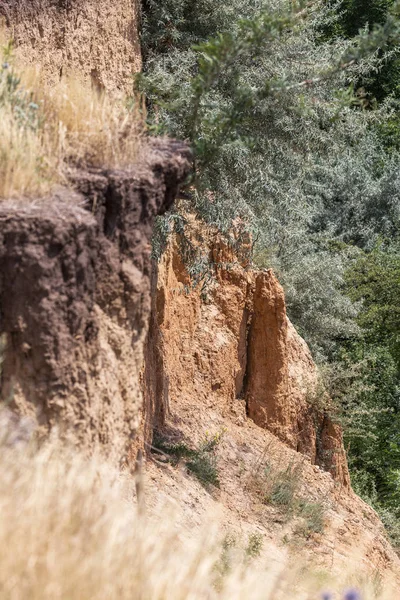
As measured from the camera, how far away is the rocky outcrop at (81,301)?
4676 millimetres

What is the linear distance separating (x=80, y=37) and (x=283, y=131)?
7.34 ft

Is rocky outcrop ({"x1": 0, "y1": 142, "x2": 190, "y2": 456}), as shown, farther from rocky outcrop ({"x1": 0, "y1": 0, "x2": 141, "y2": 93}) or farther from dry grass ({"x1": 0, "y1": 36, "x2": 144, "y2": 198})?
rocky outcrop ({"x1": 0, "y1": 0, "x2": 141, "y2": 93})

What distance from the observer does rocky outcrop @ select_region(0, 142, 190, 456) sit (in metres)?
4.68

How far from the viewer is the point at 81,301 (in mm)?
4906

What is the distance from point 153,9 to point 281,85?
2980 millimetres

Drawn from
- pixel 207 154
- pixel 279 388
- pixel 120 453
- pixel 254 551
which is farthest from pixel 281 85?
pixel 279 388

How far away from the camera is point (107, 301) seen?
523 cm

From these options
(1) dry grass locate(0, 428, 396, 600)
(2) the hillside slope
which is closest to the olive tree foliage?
(2) the hillside slope

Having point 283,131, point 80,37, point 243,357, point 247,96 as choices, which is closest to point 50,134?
point 247,96

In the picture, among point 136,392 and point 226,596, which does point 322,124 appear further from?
point 226,596

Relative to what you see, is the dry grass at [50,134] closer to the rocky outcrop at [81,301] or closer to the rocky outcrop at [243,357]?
the rocky outcrop at [81,301]

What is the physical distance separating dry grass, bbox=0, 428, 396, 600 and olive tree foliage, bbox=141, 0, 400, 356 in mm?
3625

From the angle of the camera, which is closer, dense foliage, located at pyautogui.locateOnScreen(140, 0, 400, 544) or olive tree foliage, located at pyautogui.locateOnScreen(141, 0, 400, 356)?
olive tree foliage, located at pyautogui.locateOnScreen(141, 0, 400, 356)

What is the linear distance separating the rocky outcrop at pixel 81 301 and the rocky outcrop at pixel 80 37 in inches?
131
